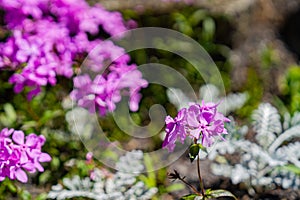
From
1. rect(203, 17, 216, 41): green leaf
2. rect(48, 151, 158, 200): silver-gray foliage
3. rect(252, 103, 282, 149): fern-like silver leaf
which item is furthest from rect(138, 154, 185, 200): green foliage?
rect(203, 17, 216, 41): green leaf

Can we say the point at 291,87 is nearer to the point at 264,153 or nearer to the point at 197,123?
the point at 264,153

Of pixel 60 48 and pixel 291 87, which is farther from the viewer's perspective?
pixel 291 87

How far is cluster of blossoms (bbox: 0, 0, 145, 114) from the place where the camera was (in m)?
2.75

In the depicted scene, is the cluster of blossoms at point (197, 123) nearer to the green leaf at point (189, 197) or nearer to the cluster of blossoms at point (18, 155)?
the green leaf at point (189, 197)

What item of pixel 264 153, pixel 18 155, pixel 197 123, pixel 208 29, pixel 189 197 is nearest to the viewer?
pixel 197 123

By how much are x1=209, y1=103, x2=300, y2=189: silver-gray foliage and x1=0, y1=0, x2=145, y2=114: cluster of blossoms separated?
0.48 meters

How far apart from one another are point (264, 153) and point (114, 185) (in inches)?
25.4

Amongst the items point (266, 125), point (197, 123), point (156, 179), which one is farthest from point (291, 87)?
point (197, 123)

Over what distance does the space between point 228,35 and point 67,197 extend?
147 cm

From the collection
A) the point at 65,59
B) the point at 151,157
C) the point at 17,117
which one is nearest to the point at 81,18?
Result: the point at 65,59

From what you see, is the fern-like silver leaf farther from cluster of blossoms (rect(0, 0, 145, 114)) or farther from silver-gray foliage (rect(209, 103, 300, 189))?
cluster of blossoms (rect(0, 0, 145, 114))

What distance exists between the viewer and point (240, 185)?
2707 millimetres

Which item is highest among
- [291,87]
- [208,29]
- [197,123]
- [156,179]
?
[208,29]

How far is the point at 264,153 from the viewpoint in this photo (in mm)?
2654
